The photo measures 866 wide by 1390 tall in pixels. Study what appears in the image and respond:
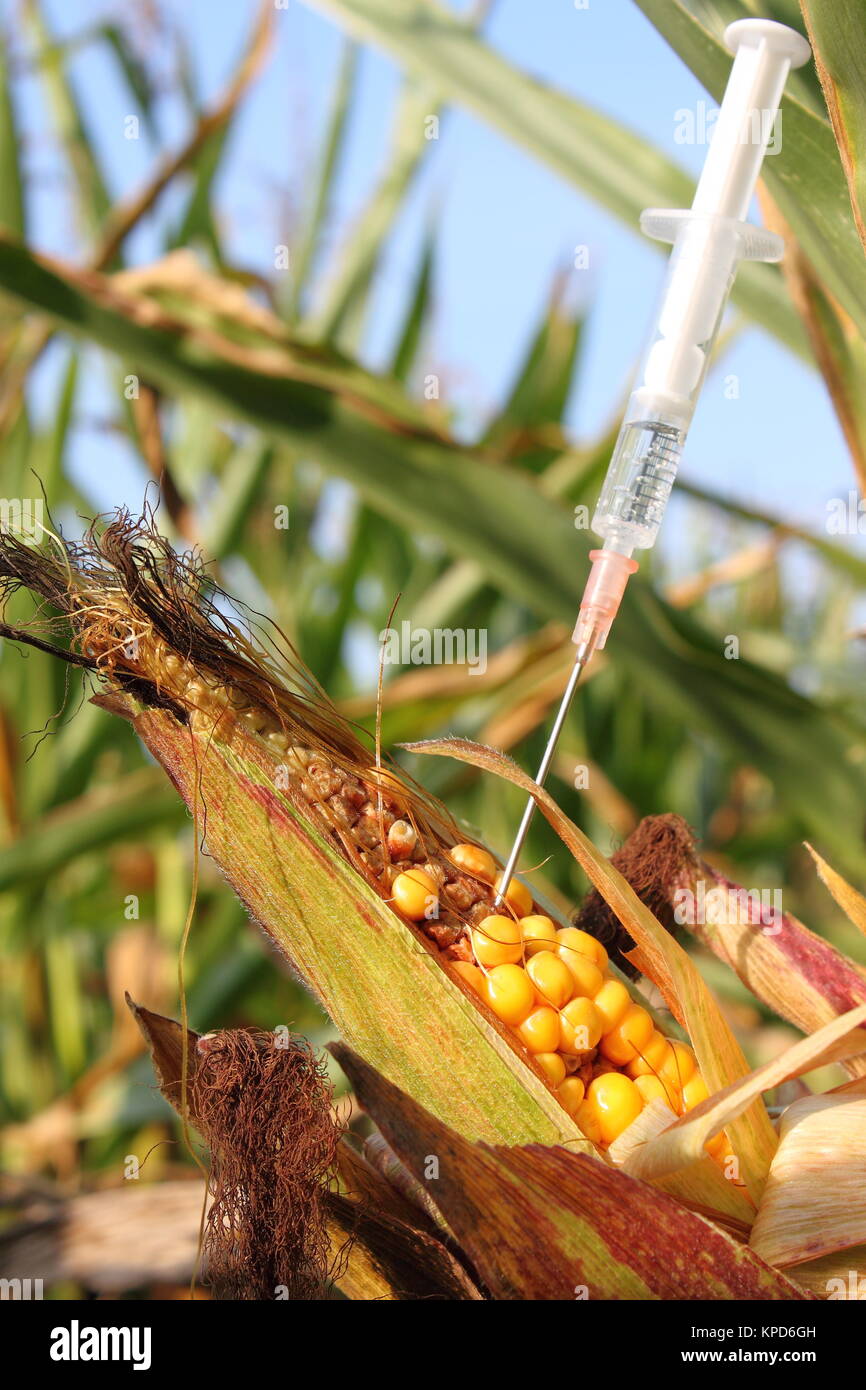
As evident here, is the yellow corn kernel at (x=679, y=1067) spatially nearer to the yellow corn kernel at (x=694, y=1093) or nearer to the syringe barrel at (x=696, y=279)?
the yellow corn kernel at (x=694, y=1093)

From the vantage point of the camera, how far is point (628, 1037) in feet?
1.34

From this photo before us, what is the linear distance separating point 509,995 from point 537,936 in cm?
3

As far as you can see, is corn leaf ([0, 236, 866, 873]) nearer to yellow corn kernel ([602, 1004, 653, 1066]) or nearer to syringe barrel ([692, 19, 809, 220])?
syringe barrel ([692, 19, 809, 220])

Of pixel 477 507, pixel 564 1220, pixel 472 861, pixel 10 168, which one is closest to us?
pixel 564 1220

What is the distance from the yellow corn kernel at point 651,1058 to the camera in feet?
1.35

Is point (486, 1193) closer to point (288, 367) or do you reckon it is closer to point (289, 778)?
point (289, 778)

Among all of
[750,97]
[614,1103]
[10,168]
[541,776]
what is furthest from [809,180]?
[10,168]

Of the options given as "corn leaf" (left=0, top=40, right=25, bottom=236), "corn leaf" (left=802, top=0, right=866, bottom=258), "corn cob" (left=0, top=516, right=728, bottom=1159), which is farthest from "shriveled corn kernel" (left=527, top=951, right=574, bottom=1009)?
"corn leaf" (left=0, top=40, right=25, bottom=236)

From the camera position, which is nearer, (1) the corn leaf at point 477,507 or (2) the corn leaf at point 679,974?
(2) the corn leaf at point 679,974

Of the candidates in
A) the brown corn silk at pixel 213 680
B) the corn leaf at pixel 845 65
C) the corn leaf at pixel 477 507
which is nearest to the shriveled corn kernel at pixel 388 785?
the brown corn silk at pixel 213 680

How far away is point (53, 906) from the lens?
65.6 inches

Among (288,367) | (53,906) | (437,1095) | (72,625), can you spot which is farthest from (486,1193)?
(53,906)

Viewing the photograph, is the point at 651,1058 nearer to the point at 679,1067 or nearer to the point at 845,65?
the point at 679,1067

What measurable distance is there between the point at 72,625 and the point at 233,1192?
21 centimetres
